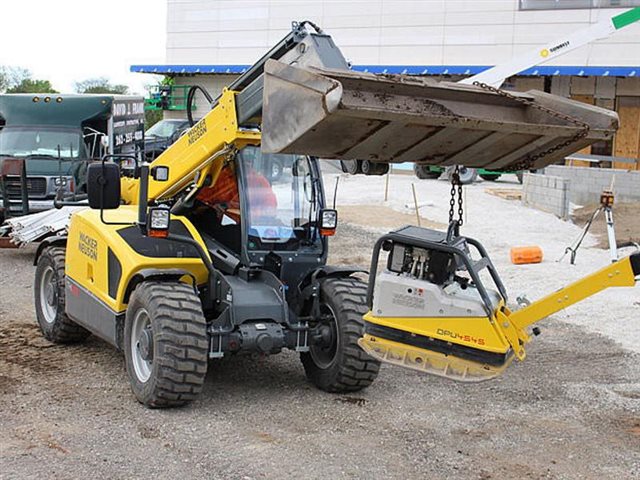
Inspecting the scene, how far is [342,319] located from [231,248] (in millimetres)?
1187

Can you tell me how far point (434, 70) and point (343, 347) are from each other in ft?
102

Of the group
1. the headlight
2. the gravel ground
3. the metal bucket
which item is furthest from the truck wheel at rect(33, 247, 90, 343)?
the headlight

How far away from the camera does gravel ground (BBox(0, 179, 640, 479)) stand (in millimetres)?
6371

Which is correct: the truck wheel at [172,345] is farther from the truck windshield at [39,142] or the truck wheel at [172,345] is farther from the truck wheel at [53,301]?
the truck windshield at [39,142]

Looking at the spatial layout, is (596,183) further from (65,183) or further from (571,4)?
(65,183)

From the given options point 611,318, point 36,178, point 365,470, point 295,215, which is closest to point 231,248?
point 295,215

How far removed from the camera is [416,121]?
19.1 ft

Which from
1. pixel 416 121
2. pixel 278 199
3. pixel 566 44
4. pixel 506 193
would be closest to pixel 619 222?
pixel 566 44

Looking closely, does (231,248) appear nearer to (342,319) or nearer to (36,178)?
(342,319)

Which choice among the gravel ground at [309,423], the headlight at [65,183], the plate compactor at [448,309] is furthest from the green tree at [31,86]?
the plate compactor at [448,309]

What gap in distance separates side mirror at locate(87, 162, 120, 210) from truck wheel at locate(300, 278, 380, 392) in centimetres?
192

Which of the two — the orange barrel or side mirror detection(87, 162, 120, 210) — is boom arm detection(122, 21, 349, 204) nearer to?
side mirror detection(87, 162, 120, 210)

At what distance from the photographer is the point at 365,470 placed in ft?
20.7

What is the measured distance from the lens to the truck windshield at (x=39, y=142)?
54.5ft
